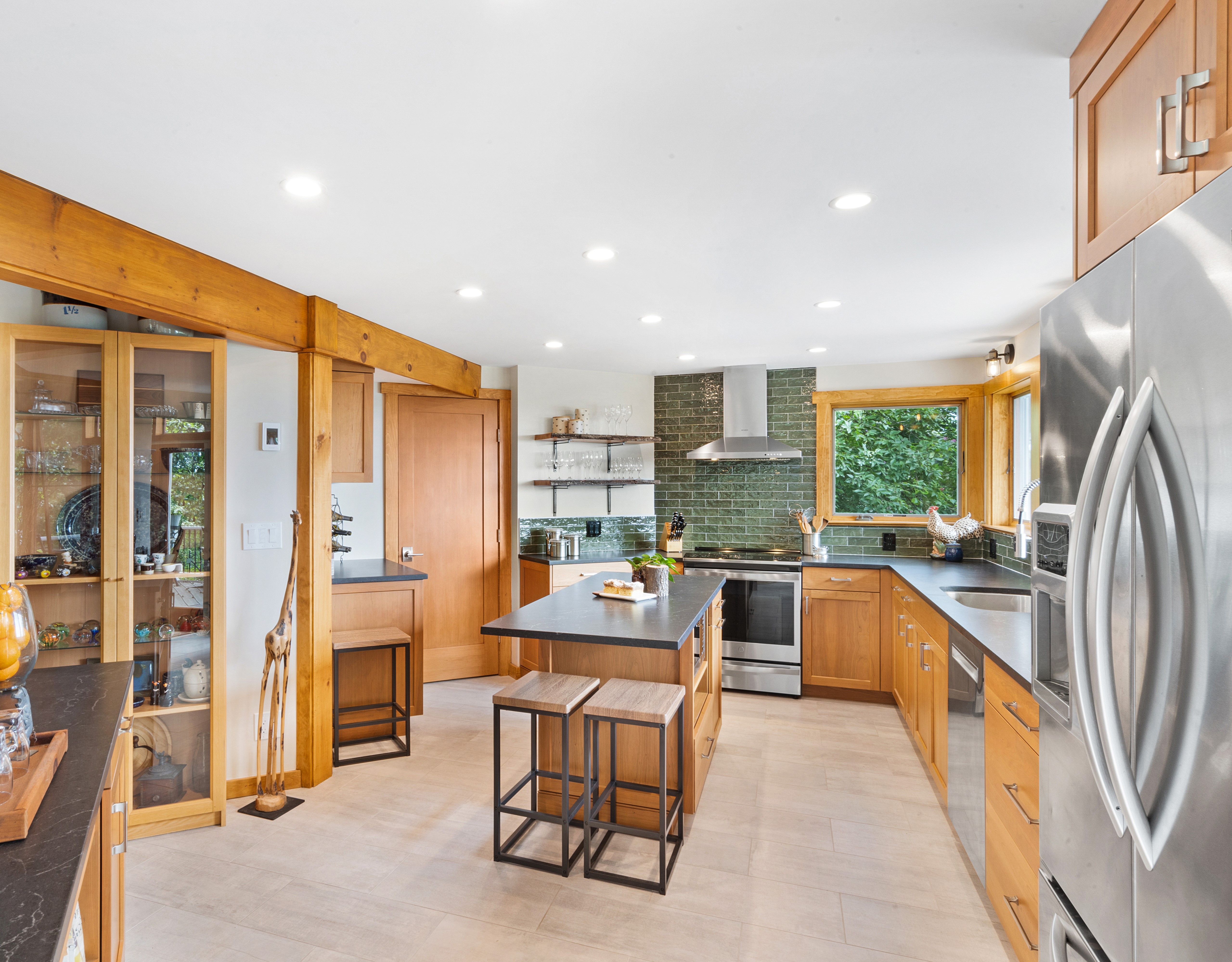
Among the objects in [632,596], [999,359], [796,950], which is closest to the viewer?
[796,950]

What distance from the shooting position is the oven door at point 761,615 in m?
4.57

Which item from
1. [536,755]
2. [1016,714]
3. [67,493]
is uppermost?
[67,493]

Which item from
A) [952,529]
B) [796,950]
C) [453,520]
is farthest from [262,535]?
[952,529]

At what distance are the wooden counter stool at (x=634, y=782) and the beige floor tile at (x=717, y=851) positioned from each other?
0.15 ft

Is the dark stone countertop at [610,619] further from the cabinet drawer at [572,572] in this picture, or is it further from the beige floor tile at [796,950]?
the cabinet drawer at [572,572]

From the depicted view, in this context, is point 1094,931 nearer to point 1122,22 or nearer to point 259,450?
point 1122,22

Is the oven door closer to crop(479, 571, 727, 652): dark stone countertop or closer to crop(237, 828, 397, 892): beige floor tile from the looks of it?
crop(479, 571, 727, 652): dark stone countertop

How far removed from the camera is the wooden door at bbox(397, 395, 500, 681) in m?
4.86

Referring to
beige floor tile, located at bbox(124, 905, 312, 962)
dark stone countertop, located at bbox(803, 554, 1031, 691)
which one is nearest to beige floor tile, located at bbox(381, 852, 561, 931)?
beige floor tile, located at bbox(124, 905, 312, 962)

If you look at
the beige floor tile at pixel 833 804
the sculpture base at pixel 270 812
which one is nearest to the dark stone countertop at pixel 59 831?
the sculpture base at pixel 270 812

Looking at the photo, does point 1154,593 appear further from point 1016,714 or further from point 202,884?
point 202,884

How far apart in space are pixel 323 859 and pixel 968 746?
2.52 meters

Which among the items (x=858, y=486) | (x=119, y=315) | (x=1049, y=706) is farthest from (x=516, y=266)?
(x=858, y=486)

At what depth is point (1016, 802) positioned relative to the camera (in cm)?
196
